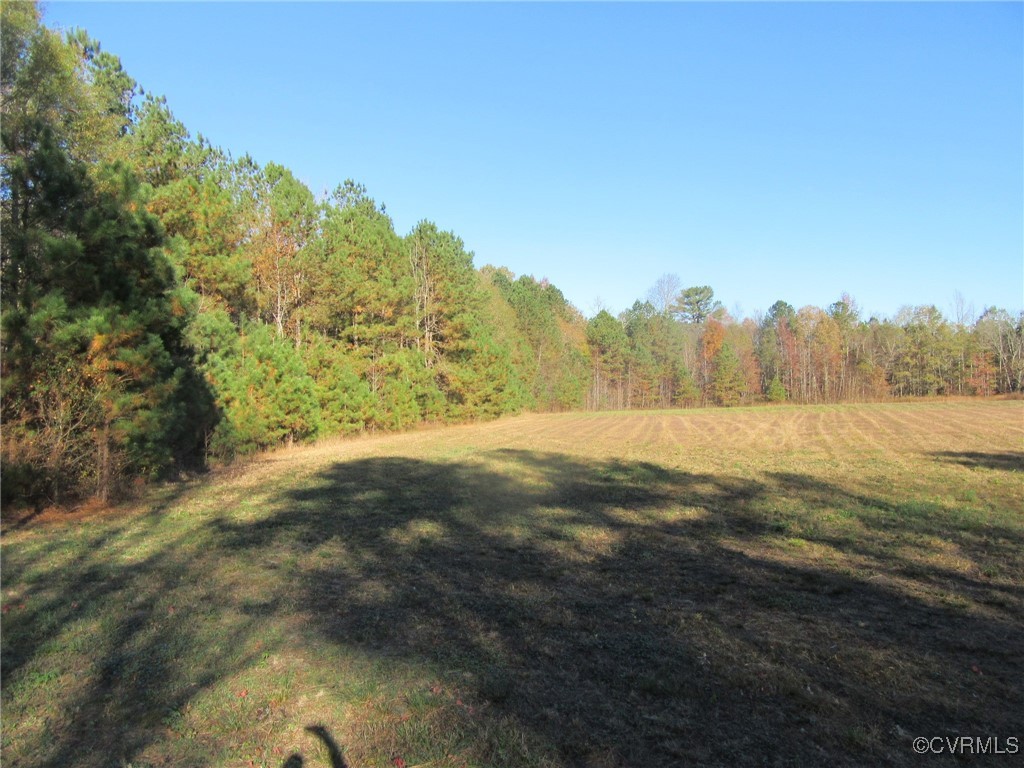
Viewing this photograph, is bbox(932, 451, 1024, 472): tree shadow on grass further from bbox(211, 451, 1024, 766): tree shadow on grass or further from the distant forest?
the distant forest

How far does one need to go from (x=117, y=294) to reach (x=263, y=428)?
334 inches

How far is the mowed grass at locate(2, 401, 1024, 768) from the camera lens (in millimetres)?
3303

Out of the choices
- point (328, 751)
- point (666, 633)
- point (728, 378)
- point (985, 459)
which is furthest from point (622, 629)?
point (728, 378)

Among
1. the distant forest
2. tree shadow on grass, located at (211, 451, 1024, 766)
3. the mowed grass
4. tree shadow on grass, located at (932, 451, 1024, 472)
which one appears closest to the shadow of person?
the mowed grass

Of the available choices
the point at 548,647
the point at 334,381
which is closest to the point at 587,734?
the point at 548,647

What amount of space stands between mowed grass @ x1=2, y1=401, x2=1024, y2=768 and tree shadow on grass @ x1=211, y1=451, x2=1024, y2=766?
0.02 metres

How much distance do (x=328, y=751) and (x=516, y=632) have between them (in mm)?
1905

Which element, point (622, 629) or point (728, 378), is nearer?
point (622, 629)

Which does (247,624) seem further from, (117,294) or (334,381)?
(334,381)

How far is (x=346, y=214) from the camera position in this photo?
94.7 ft

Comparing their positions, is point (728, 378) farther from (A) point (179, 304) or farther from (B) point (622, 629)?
(B) point (622, 629)

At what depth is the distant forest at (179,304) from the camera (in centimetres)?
997

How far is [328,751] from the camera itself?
320 centimetres

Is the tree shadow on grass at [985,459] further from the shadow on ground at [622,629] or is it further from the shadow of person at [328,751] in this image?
the shadow of person at [328,751]
